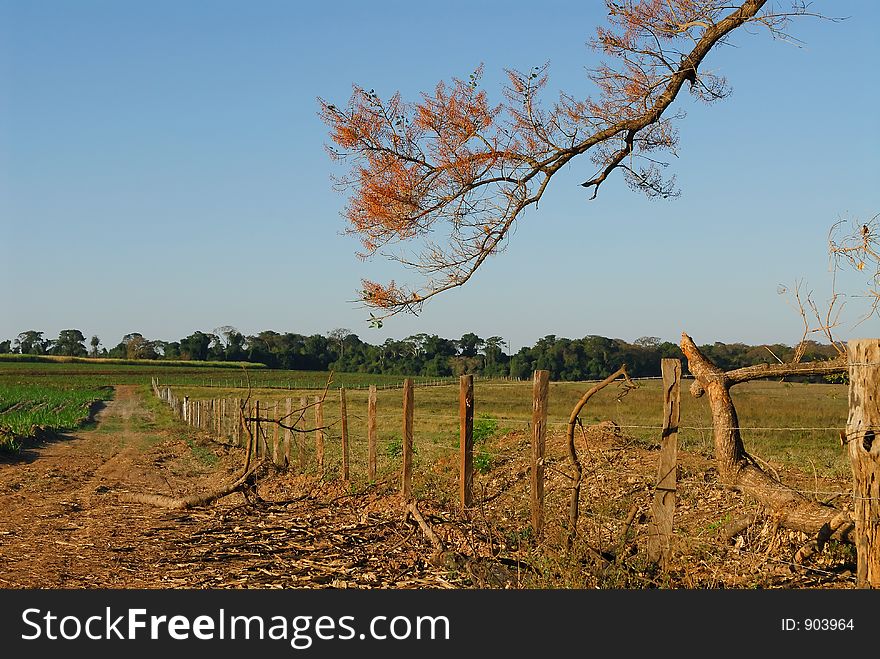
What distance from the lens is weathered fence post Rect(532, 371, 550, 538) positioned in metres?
7.39

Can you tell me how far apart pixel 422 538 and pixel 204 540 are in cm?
218

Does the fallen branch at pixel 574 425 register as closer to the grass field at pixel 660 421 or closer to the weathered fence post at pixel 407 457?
the grass field at pixel 660 421

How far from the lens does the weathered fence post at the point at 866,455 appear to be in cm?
517

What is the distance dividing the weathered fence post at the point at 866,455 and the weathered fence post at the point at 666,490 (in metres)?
1.24

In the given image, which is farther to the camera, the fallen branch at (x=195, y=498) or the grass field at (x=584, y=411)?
the grass field at (x=584, y=411)

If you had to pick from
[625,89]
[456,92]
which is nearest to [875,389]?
[625,89]

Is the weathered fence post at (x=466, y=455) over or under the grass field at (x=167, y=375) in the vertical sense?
over

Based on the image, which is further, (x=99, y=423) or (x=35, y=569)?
(x=99, y=423)

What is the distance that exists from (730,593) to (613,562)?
975 millimetres

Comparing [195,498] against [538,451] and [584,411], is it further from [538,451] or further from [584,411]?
[584,411]

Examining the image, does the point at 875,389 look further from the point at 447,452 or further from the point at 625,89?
the point at 447,452

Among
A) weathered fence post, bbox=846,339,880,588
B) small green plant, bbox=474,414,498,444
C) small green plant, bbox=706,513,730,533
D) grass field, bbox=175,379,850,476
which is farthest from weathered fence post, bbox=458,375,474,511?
weathered fence post, bbox=846,339,880,588

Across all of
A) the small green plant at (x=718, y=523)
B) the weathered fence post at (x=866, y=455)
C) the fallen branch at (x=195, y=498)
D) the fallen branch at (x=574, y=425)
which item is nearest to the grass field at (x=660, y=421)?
the small green plant at (x=718, y=523)

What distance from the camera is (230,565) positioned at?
23.2ft
